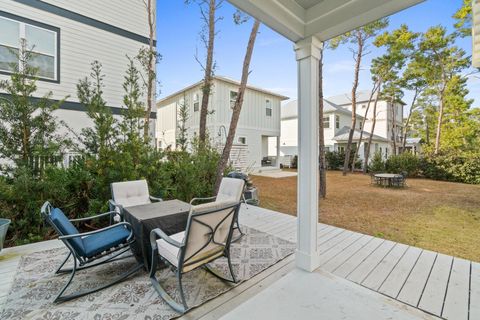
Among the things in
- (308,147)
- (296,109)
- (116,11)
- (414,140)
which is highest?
(296,109)

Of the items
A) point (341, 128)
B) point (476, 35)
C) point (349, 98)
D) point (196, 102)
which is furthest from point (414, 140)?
point (476, 35)

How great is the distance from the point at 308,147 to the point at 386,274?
174cm

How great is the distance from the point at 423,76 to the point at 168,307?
18.2 meters

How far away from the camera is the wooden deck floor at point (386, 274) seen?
2.11 m

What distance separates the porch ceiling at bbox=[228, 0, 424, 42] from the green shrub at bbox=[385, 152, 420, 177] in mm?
13711

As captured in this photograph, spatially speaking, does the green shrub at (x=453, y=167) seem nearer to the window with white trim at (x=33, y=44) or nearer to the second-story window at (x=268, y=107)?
the second-story window at (x=268, y=107)

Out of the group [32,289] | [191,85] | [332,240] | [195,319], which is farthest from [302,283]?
[191,85]

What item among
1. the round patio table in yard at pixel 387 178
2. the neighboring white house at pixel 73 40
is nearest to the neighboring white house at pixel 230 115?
the neighboring white house at pixel 73 40

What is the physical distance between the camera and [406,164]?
43.6ft

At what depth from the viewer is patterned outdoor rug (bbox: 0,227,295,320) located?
2.03m

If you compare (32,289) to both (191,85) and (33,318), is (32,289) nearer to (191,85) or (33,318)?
(33,318)

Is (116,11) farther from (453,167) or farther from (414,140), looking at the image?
(414,140)

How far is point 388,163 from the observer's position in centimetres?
1397

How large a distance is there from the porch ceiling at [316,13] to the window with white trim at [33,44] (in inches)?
228
